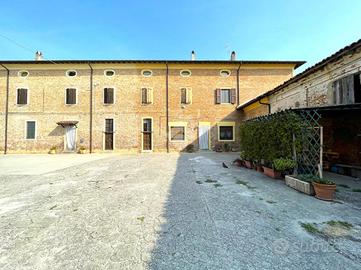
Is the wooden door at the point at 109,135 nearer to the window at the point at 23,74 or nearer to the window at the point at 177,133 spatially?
the window at the point at 177,133

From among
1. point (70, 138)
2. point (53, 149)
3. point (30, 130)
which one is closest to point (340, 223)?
point (70, 138)

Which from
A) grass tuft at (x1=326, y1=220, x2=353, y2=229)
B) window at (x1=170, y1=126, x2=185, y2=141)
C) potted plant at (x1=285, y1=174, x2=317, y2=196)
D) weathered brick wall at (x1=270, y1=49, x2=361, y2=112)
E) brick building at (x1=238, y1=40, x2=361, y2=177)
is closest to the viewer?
grass tuft at (x1=326, y1=220, x2=353, y2=229)

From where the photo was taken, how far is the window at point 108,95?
16.5m

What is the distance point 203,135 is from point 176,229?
13655 millimetres

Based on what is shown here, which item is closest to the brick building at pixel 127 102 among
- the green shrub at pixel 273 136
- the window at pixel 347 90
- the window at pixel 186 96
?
the window at pixel 186 96

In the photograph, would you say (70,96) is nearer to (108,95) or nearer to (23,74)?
(108,95)

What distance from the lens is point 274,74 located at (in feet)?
54.6

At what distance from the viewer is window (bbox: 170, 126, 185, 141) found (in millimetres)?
16422

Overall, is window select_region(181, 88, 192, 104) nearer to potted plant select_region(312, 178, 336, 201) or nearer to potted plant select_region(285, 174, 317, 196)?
potted plant select_region(285, 174, 317, 196)

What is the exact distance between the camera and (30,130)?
53.6ft

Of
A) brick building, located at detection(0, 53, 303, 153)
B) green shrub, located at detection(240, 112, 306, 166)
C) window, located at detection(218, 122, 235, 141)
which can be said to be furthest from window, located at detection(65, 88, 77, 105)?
green shrub, located at detection(240, 112, 306, 166)

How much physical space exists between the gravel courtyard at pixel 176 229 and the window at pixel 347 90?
3.80 meters

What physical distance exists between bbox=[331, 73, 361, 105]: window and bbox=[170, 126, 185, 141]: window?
35.7 ft

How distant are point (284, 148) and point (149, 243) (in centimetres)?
498
